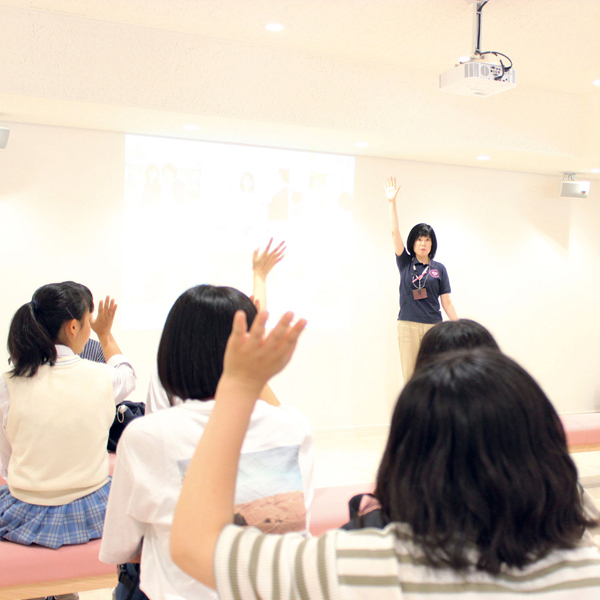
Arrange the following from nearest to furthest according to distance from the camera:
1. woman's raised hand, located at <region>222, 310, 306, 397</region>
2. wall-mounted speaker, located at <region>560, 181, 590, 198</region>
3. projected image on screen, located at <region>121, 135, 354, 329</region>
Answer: woman's raised hand, located at <region>222, 310, 306, 397</region>, projected image on screen, located at <region>121, 135, 354, 329</region>, wall-mounted speaker, located at <region>560, 181, 590, 198</region>

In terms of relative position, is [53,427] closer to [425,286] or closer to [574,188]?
[425,286]

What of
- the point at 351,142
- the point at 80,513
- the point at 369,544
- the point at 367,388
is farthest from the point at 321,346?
the point at 369,544

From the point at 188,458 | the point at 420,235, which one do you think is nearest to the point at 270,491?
the point at 188,458

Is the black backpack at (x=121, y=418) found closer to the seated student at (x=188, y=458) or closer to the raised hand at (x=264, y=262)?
the raised hand at (x=264, y=262)

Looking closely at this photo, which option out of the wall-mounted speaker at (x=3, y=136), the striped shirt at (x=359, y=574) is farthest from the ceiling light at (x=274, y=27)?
the striped shirt at (x=359, y=574)

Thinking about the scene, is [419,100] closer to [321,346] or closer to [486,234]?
[486,234]

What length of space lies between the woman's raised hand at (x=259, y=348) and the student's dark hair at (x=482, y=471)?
186 mm

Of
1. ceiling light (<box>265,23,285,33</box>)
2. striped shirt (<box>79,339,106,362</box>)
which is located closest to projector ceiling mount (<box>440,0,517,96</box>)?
ceiling light (<box>265,23,285,33</box>)

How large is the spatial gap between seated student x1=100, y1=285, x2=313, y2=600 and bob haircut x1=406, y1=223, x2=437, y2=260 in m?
3.89

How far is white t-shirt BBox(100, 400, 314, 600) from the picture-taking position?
3.65 ft

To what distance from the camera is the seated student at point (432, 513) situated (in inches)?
25.8

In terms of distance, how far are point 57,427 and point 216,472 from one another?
152 cm

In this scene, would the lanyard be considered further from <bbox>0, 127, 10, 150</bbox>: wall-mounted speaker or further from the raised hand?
<bbox>0, 127, 10, 150</bbox>: wall-mounted speaker

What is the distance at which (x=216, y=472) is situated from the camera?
0.68m
